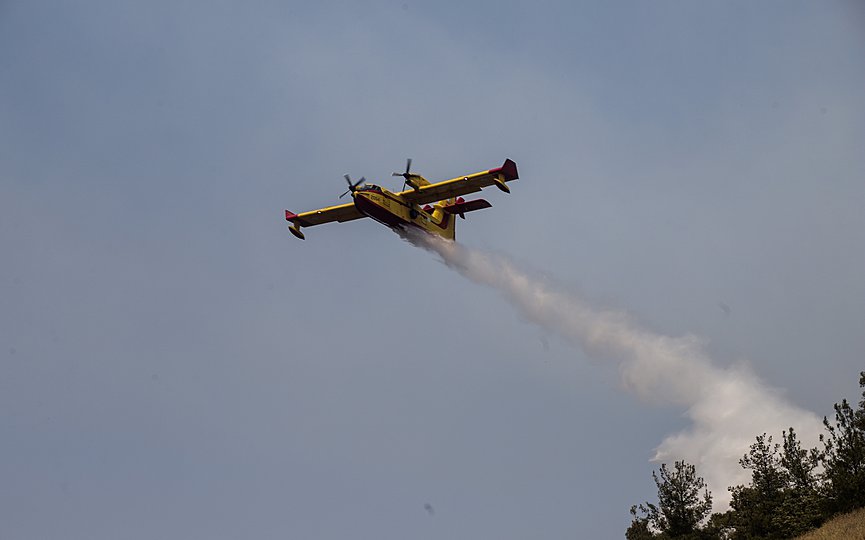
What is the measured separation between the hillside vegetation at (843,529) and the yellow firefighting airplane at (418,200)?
2096cm

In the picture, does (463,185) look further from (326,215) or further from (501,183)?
(326,215)

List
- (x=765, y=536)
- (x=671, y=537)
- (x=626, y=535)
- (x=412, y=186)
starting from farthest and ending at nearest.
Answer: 1. (x=412, y=186)
2. (x=626, y=535)
3. (x=671, y=537)
4. (x=765, y=536)

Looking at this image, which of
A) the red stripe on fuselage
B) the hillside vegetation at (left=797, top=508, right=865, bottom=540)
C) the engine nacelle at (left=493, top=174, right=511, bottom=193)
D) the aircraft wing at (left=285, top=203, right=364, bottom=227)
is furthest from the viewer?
the aircraft wing at (left=285, top=203, right=364, bottom=227)

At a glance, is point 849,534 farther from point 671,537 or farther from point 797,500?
point 671,537

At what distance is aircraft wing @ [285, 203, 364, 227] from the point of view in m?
55.3

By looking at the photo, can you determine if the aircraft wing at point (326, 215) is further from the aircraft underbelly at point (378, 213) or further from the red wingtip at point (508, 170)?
the red wingtip at point (508, 170)

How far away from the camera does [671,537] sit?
41781mm

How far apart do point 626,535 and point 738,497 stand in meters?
6.39

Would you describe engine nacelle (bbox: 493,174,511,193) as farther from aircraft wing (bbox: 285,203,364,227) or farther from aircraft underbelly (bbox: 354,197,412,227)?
aircraft wing (bbox: 285,203,364,227)

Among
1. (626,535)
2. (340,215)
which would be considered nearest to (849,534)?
(626,535)

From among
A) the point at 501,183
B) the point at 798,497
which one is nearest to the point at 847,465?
the point at 798,497

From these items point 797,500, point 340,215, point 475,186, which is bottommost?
point 797,500

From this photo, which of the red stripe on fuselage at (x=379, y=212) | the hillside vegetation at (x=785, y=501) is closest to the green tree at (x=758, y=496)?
the hillside vegetation at (x=785, y=501)

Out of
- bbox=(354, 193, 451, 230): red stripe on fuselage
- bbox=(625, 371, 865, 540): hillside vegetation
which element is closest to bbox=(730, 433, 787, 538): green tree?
bbox=(625, 371, 865, 540): hillside vegetation
